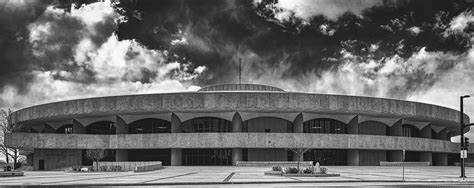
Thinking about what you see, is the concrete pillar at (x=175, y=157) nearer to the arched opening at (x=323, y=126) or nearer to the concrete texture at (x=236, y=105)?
the concrete texture at (x=236, y=105)

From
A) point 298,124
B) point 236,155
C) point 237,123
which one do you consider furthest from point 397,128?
point 236,155

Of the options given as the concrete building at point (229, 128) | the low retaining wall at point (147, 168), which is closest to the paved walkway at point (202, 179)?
the low retaining wall at point (147, 168)

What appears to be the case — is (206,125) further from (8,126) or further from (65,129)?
(8,126)

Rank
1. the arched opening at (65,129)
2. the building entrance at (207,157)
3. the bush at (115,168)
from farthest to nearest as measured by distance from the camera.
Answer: the arched opening at (65,129) < the building entrance at (207,157) < the bush at (115,168)

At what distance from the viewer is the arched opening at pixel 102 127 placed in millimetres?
60062

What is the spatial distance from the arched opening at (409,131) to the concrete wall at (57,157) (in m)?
41.2

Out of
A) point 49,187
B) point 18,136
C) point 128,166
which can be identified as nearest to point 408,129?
point 128,166

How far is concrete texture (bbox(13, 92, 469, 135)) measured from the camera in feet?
163

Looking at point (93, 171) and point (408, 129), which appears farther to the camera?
point (408, 129)

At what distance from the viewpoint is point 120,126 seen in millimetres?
55750

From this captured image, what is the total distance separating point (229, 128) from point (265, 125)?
13.4 ft

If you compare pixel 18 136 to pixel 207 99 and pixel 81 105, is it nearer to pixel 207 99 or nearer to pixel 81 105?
pixel 81 105

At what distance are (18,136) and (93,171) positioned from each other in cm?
1875

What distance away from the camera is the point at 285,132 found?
55125mm
